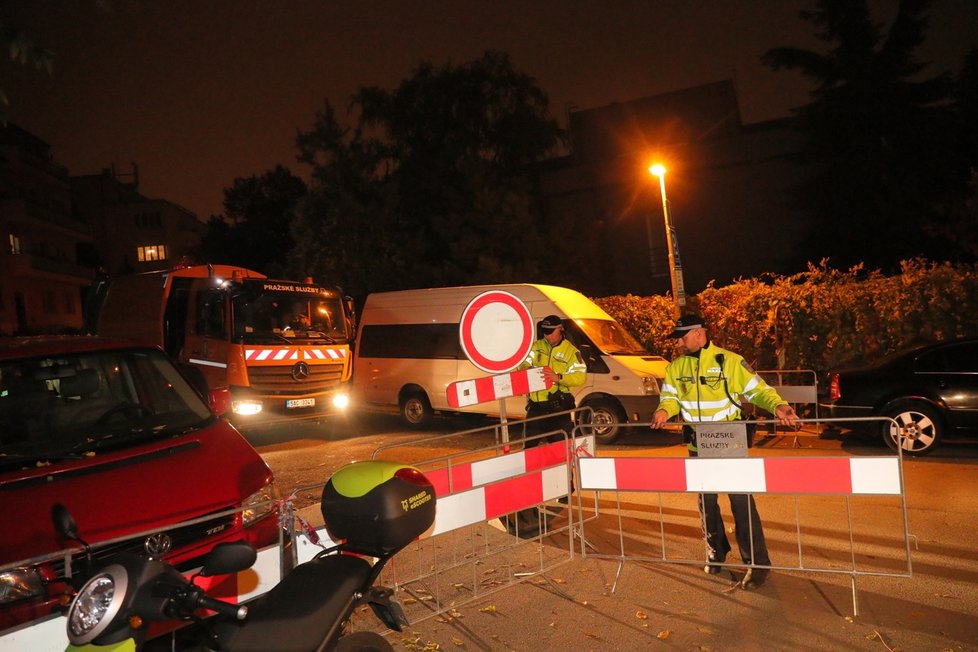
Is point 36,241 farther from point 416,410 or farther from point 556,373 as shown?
point 556,373

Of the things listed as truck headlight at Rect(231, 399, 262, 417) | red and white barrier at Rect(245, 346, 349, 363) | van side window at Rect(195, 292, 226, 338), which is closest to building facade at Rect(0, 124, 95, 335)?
van side window at Rect(195, 292, 226, 338)

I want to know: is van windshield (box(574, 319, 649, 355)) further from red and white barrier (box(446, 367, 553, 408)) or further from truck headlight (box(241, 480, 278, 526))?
truck headlight (box(241, 480, 278, 526))

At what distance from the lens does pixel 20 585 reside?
344 centimetres

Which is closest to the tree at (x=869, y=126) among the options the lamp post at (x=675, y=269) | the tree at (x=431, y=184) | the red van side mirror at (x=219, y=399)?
the tree at (x=431, y=184)

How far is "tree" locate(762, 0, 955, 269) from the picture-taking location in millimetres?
27094

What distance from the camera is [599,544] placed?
6.54m

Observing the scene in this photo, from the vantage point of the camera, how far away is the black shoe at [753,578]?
5230 mm

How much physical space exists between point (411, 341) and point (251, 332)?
297 cm

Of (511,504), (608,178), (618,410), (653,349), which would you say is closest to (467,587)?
(511,504)

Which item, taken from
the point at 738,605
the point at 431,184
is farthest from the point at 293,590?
the point at 431,184

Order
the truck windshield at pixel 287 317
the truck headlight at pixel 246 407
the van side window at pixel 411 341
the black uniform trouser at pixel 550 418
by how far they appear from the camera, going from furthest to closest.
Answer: the van side window at pixel 411 341 → the truck windshield at pixel 287 317 → the truck headlight at pixel 246 407 → the black uniform trouser at pixel 550 418

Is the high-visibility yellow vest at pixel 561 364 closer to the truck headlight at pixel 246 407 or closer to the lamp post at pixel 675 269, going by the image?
the truck headlight at pixel 246 407

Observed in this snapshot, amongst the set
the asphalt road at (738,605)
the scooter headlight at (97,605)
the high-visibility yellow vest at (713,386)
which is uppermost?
the high-visibility yellow vest at (713,386)

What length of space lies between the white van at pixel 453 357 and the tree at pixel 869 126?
17.6 metres
